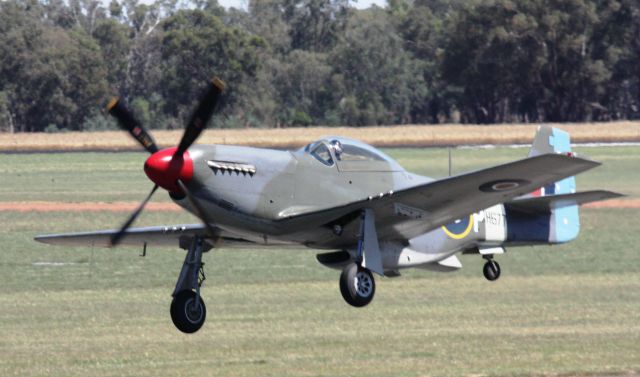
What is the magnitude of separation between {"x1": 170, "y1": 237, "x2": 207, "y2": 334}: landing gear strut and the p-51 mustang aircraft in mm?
14

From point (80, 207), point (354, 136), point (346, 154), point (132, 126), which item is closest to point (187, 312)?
point (132, 126)

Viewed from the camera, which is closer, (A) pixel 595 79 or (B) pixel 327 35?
(A) pixel 595 79

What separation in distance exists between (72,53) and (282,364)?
89.8 meters

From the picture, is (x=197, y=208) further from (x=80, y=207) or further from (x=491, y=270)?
(x=80, y=207)

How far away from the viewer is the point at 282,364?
2430 cm

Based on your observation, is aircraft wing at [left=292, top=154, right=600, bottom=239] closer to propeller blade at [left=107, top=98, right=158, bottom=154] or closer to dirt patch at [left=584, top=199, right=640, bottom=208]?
propeller blade at [left=107, top=98, right=158, bottom=154]

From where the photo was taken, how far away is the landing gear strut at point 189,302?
64.8 feet

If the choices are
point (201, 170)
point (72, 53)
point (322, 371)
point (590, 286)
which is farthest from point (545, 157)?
point (72, 53)

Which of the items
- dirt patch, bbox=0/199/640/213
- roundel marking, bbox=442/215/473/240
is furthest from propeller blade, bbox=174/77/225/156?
dirt patch, bbox=0/199/640/213

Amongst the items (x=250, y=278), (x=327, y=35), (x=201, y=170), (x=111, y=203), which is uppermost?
(x=201, y=170)

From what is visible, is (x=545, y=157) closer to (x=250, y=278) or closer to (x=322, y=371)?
(x=322, y=371)

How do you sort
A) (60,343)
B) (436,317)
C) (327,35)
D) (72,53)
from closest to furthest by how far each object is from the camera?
(60,343) < (436,317) < (72,53) < (327,35)

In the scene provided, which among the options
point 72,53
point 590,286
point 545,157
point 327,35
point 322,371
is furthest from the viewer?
point 327,35

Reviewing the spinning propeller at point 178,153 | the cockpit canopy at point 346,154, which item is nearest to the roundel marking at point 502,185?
the cockpit canopy at point 346,154
